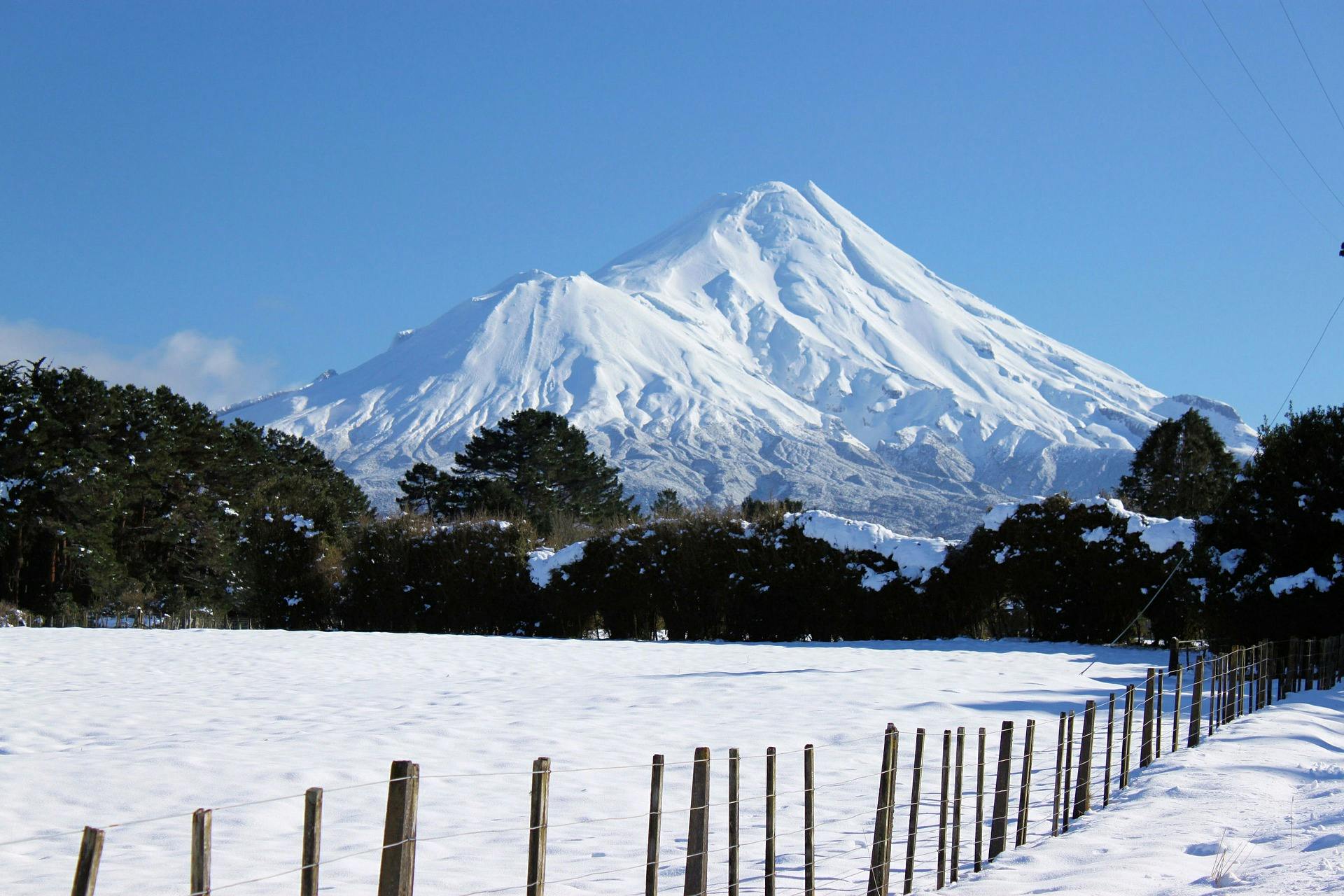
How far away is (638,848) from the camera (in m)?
6.27

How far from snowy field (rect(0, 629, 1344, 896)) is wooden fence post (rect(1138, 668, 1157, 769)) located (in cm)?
21

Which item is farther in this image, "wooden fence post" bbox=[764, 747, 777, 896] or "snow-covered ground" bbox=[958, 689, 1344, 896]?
"snow-covered ground" bbox=[958, 689, 1344, 896]

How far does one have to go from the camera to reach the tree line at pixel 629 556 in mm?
17047

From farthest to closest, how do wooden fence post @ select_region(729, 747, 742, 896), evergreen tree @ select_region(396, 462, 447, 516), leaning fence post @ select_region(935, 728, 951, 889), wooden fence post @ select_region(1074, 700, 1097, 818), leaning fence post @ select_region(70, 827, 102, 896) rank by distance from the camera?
evergreen tree @ select_region(396, 462, 447, 516) → wooden fence post @ select_region(1074, 700, 1097, 818) → leaning fence post @ select_region(935, 728, 951, 889) → wooden fence post @ select_region(729, 747, 742, 896) → leaning fence post @ select_region(70, 827, 102, 896)

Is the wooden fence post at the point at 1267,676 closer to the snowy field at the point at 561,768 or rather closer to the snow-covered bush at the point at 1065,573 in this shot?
the snowy field at the point at 561,768

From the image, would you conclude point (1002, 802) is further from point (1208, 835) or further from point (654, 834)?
point (654, 834)

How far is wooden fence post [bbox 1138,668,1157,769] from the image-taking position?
8883 mm

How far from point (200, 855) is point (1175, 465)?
1584 inches

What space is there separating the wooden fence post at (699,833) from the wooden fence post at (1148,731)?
541cm

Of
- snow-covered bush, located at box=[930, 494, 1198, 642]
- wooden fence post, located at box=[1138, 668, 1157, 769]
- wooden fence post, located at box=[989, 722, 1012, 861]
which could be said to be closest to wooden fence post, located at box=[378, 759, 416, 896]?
wooden fence post, located at box=[989, 722, 1012, 861]

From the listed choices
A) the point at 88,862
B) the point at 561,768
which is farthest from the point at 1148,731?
the point at 88,862

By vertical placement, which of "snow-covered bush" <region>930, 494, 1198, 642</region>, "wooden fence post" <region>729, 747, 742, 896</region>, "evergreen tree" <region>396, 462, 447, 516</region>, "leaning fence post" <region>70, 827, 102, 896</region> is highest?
"evergreen tree" <region>396, 462, 447, 516</region>

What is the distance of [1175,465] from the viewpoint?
3919 centimetres

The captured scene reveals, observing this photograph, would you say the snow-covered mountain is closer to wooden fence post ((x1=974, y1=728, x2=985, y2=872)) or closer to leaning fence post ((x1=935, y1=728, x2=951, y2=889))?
wooden fence post ((x1=974, y1=728, x2=985, y2=872))
